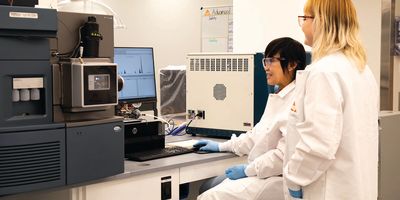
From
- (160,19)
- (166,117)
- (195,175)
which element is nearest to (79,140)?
(195,175)

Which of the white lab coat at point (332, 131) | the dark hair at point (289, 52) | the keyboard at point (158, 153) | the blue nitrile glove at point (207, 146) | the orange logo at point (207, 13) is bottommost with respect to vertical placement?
the keyboard at point (158, 153)

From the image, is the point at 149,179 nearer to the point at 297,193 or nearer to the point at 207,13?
the point at 297,193

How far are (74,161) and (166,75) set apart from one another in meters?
1.76

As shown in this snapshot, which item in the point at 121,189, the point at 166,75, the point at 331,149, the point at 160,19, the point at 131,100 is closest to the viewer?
the point at 331,149

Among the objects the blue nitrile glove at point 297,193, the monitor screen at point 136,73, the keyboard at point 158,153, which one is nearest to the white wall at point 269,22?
the monitor screen at point 136,73

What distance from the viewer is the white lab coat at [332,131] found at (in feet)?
5.91

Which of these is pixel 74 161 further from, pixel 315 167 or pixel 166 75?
pixel 166 75

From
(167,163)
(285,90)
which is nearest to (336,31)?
Answer: (285,90)

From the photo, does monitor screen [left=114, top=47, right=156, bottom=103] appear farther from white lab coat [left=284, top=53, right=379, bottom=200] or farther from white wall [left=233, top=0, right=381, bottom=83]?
white lab coat [left=284, top=53, right=379, bottom=200]

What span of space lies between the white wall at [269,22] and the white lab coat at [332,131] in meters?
1.52

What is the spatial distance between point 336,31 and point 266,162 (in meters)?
0.74

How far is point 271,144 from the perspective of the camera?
7.99 feet

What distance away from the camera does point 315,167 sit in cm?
184

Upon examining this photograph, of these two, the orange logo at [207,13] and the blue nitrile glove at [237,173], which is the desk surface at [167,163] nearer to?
the blue nitrile glove at [237,173]
